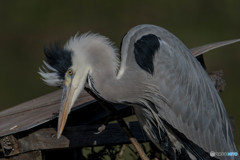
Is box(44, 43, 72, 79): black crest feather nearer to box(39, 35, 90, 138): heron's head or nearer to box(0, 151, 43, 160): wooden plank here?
box(39, 35, 90, 138): heron's head

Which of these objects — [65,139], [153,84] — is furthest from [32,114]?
[153,84]

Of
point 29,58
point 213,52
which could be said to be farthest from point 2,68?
point 213,52

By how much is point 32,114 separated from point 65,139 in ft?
1.56

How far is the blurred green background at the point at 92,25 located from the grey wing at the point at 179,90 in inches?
258

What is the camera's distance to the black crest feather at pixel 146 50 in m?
4.17

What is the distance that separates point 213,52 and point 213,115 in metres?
7.24

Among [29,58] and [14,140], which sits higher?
[14,140]

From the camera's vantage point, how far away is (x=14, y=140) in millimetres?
4188

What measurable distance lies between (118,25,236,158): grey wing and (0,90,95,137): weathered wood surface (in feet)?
1.63

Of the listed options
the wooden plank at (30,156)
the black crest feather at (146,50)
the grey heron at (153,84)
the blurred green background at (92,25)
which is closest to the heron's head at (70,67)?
the grey heron at (153,84)

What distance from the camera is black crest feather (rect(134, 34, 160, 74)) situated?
4.17 metres

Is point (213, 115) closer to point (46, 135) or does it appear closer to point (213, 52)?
point (46, 135)

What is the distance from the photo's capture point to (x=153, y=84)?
420 centimetres

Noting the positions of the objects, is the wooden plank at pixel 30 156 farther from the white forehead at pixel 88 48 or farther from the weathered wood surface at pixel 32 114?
the white forehead at pixel 88 48
